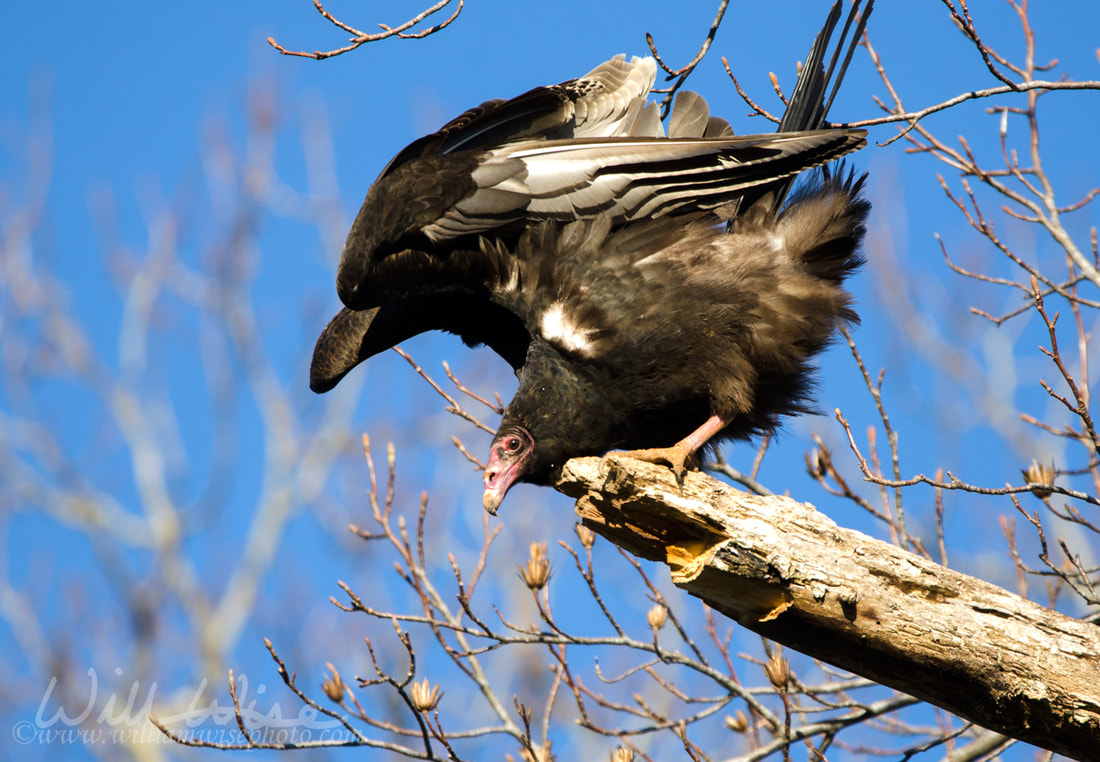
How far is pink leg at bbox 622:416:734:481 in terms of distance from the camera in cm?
354

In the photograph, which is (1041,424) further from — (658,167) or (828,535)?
(658,167)

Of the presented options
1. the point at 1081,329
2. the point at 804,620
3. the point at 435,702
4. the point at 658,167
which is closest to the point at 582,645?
the point at 435,702

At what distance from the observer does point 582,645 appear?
376 centimetres

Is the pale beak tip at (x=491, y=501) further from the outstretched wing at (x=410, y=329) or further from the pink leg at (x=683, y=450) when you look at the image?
the outstretched wing at (x=410, y=329)

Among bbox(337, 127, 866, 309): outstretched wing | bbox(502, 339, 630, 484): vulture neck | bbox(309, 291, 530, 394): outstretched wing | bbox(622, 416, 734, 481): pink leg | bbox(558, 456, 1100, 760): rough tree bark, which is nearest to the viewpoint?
bbox(558, 456, 1100, 760): rough tree bark

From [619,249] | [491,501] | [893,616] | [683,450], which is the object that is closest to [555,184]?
[619,249]

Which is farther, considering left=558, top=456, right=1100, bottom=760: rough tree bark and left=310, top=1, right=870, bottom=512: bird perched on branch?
left=310, top=1, right=870, bottom=512: bird perched on branch

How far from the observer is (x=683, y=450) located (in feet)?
12.0

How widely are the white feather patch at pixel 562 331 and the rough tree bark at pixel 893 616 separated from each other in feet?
2.85

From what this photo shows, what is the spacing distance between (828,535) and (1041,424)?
154cm

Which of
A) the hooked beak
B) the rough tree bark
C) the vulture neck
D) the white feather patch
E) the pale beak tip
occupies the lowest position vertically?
the rough tree bark

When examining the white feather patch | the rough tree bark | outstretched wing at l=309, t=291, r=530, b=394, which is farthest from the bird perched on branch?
the rough tree bark

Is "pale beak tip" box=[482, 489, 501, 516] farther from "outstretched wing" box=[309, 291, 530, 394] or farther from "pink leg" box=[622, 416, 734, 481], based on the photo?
"outstretched wing" box=[309, 291, 530, 394]

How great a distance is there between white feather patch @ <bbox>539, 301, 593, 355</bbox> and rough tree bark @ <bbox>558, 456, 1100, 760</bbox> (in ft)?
2.85
